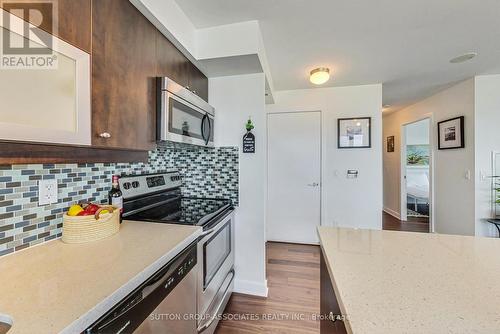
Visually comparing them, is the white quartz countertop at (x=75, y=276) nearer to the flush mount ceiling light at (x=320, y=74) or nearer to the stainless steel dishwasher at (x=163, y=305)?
the stainless steel dishwasher at (x=163, y=305)

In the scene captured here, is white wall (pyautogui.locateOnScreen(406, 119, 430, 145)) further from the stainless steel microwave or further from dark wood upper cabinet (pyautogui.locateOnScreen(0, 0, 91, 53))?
dark wood upper cabinet (pyautogui.locateOnScreen(0, 0, 91, 53))

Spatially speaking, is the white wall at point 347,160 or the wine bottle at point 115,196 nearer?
the wine bottle at point 115,196

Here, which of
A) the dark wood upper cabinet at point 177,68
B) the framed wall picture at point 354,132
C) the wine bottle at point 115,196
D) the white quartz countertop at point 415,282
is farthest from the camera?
the framed wall picture at point 354,132

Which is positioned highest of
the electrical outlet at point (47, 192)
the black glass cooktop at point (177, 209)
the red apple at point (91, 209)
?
the electrical outlet at point (47, 192)

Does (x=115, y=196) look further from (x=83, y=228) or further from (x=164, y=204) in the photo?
(x=164, y=204)

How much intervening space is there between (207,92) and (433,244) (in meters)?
2.00

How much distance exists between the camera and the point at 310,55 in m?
2.22

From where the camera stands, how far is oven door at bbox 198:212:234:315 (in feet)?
4.38

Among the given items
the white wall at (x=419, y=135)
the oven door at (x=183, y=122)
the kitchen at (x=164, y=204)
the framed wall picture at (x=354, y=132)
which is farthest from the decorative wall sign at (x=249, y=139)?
the white wall at (x=419, y=135)

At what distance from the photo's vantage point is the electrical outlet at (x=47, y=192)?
102 cm

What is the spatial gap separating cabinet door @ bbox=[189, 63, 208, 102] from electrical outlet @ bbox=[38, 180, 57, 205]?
1125 mm

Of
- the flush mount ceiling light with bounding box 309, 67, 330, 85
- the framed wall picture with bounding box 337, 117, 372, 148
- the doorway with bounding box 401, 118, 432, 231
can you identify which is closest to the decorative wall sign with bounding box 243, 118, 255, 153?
the flush mount ceiling light with bounding box 309, 67, 330, 85

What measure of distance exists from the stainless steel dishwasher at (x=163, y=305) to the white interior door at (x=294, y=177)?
7.53 feet

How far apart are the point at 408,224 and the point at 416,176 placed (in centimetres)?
126
